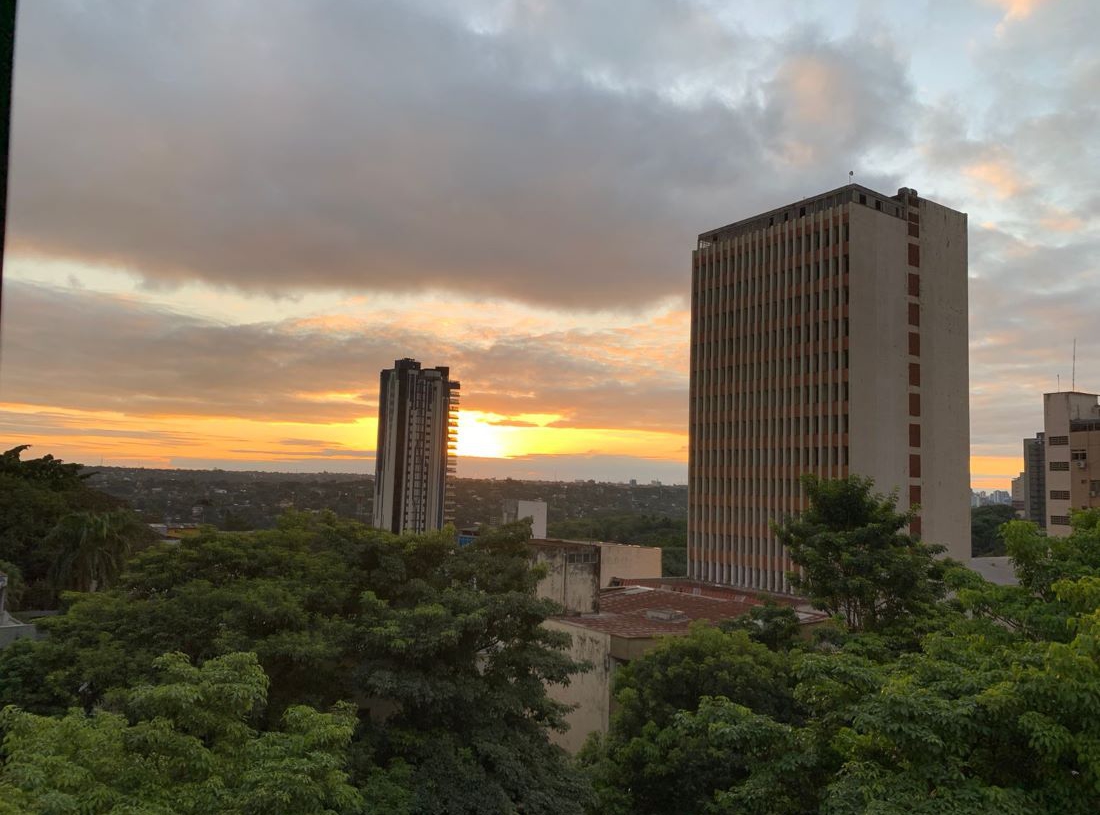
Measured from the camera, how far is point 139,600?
830 inches

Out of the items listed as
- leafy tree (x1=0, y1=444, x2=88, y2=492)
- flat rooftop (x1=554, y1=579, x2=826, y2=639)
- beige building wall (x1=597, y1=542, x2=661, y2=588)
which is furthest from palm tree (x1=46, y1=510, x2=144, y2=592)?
beige building wall (x1=597, y1=542, x2=661, y2=588)

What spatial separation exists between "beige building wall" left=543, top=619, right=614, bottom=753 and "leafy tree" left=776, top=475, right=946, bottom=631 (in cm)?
1009

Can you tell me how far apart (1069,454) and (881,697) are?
6730 centimetres

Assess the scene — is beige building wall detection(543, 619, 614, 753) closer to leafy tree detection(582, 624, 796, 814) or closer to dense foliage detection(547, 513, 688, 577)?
leafy tree detection(582, 624, 796, 814)

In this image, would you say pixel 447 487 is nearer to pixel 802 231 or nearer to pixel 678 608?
pixel 802 231

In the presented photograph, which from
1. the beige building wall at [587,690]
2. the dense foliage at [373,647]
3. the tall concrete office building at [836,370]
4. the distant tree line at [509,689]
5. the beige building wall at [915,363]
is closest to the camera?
the distant tree line at [509,689]

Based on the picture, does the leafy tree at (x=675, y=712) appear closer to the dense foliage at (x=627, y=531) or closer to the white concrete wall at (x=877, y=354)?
the white concrete wall at (x=877, y=354)

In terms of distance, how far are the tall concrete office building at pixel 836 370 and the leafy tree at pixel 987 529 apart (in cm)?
A: 3269

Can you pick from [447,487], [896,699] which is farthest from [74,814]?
[447,487]

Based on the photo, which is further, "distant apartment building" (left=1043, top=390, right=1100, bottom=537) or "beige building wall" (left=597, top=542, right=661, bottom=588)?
"distant apartment building" (left=1043, top=390, right=1100, bottom=537)

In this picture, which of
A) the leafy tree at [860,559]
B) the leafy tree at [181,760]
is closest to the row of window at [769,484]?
the leafy tree at [860,559]

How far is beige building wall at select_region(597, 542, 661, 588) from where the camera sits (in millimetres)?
52375

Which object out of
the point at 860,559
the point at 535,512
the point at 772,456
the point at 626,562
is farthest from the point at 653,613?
the point at 772,456

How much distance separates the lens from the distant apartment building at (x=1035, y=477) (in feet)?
365
